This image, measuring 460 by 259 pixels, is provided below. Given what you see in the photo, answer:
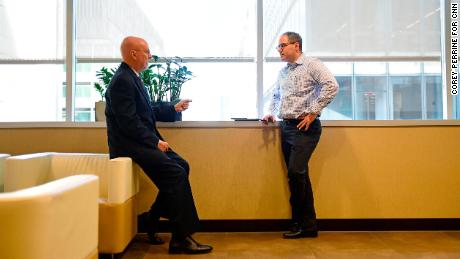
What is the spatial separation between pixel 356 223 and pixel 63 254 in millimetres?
2558

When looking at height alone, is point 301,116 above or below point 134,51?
below

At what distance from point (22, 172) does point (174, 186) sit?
0.99m

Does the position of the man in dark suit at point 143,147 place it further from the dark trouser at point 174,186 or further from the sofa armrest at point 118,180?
the sofa armrest at point 118,180

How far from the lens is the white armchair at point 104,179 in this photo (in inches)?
91.7

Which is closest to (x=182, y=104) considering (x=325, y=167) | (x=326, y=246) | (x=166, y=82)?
(x=166, y=82)

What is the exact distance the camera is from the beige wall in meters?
3.27

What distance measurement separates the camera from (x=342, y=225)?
3.28 metres

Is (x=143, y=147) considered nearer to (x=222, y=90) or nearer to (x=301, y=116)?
(x=301, y=116)

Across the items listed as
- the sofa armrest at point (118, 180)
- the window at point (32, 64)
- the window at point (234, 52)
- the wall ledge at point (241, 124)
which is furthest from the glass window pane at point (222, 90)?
the sofa armrest at point (118, 180)

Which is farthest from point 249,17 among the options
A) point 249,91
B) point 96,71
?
point 96,71

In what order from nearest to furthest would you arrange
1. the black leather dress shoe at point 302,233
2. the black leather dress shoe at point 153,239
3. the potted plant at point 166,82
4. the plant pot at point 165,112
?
the black leather dress shoe at point 153,239 < the black leather dress shoe at point 302,233 < the plant pot at point 165,112 < the potted plant at point 166,82

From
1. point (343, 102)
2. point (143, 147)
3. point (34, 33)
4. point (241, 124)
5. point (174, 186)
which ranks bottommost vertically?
point (174, 186)

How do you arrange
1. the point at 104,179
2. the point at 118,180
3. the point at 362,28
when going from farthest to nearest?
the point at 362,28 → the point at 104,179 → the point at 118,180

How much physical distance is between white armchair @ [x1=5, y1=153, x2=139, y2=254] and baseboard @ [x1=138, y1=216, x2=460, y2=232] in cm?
74
